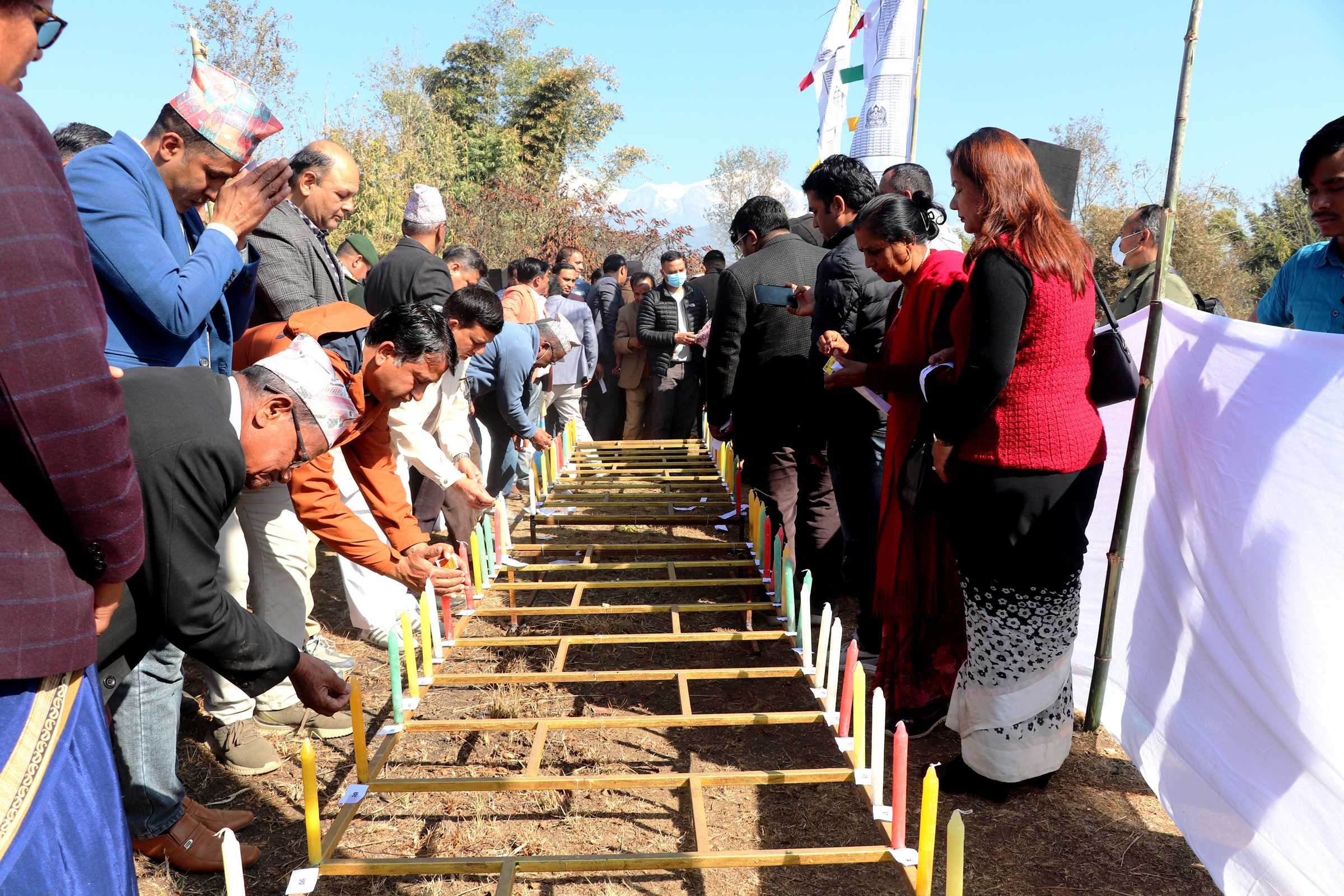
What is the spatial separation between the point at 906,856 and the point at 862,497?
6.32 ft

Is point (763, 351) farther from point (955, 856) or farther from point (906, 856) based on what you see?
point (955, 856)

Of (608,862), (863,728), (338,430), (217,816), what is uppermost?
(338,430)

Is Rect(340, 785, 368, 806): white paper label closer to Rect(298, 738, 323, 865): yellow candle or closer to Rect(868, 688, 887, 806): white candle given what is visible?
Rect(298, 738, 323, 865): yellow candle

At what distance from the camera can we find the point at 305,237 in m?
3.47

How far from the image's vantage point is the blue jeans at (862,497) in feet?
12.0

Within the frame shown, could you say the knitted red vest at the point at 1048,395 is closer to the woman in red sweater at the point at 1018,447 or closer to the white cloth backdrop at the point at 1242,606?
the woman in red sweater at the point at 1018,447

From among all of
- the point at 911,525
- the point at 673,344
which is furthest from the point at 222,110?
the point at 673,344

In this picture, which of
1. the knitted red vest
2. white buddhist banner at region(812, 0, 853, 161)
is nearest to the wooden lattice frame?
the knitted red vest

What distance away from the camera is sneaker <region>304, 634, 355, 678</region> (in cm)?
374

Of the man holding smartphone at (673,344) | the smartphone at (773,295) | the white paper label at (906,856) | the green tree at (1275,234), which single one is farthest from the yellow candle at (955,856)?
the green tree at (1275,234)

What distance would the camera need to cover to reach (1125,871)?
8.07ft

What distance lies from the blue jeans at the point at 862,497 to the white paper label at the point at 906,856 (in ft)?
5.39

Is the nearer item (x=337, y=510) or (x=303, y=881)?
(x=303, y=881)

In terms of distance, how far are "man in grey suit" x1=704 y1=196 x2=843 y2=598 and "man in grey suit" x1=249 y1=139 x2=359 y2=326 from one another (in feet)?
5.78
